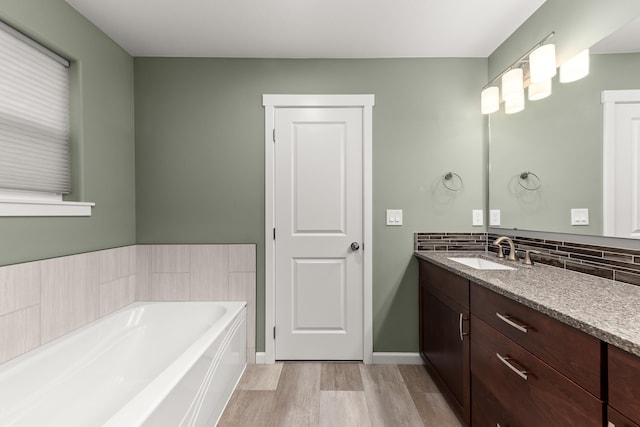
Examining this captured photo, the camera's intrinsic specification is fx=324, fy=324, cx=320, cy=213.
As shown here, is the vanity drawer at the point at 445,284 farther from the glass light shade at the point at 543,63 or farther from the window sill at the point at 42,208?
the window sill at the point at 42,208

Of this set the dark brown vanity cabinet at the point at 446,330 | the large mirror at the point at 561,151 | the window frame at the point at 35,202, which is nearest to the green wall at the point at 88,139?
the window frame at the point at 35,202

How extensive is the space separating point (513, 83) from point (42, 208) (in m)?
2.87

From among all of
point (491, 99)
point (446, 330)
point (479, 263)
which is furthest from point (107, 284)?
point (491, 99)

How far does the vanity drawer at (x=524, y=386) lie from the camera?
96 centimetres

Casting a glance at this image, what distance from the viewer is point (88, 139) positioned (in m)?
2.09

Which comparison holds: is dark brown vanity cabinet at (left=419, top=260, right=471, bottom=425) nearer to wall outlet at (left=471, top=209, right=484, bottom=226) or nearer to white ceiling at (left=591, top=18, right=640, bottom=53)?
wall outlet at (left=471, top=209, right=484, bottom=226)

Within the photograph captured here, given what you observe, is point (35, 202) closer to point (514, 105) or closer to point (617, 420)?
point (617, 420)

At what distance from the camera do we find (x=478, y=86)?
258 centimetres

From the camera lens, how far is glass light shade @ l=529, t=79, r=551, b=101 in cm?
190

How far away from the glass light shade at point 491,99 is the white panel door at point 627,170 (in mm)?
969

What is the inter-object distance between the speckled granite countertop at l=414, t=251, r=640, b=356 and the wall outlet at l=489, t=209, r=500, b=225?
0.61 m

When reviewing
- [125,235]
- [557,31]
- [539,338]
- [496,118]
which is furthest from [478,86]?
[125,235]

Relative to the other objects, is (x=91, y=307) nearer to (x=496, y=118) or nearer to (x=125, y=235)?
(x=125, y=235)

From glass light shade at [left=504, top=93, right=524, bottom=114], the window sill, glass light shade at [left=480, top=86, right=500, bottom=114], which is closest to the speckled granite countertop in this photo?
glass light shade at [left=504, top=93, right=524, bottom=114]
